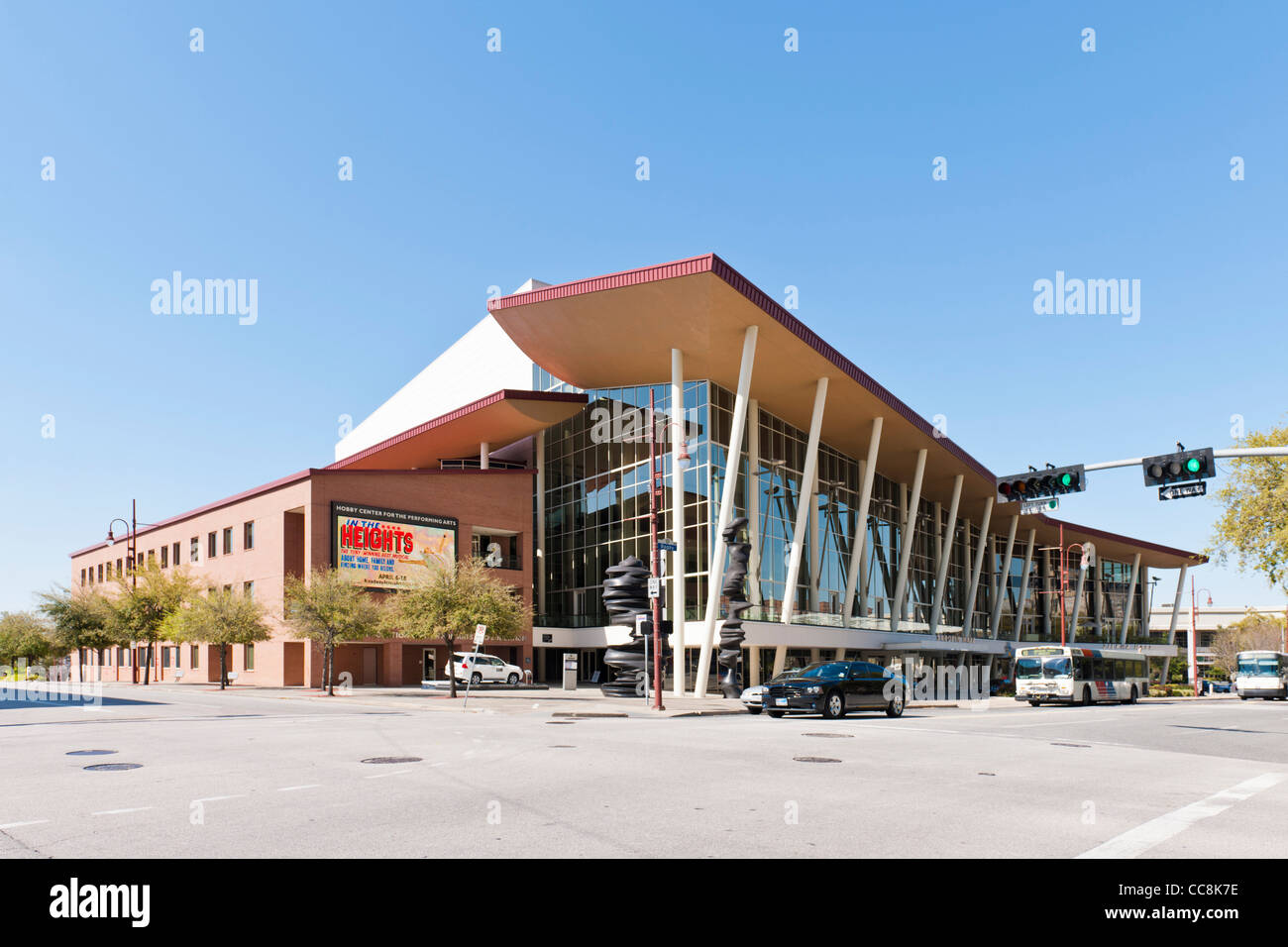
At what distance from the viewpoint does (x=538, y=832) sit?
8812 millimetres

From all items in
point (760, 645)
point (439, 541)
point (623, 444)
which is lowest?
point (760, 645)

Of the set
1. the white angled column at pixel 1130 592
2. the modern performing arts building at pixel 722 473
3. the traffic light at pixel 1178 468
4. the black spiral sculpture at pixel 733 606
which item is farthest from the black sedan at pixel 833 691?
the white angled column at pixel 1130 592

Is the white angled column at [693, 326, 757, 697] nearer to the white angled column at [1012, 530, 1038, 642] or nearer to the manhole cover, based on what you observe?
the manhole cover

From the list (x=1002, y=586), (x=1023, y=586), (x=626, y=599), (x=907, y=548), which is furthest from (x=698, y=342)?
(x=1023, y=586)

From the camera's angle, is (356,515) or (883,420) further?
(883,420)

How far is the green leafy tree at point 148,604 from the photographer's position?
56250mm

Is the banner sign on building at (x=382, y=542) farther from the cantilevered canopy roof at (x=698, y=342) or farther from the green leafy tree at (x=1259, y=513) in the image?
the green leafy tree at (x=1259, y=513)

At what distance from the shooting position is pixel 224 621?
4659 centimetres

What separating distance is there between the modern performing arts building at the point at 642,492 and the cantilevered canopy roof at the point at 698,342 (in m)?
0.12

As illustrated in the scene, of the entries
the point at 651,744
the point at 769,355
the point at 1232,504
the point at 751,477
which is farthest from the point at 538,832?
the point at 1232,504

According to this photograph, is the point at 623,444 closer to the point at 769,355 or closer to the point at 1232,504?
the point at 769,355

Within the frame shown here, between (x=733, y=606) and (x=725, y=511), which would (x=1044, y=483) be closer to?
(x=725, y=511)

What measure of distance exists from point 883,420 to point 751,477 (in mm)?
9089

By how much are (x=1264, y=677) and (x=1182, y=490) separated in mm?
47333
